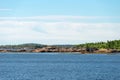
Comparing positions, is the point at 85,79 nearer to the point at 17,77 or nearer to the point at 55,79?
the point at 55,79

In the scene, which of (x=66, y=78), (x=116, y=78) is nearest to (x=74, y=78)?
(x=66, y=78)

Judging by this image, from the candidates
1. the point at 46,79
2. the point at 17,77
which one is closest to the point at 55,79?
the point at 46,79

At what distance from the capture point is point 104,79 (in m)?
103

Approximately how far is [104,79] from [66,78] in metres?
7.79

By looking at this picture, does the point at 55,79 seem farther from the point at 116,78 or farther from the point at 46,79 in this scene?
the point at 116,78

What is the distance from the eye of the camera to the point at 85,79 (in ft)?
340

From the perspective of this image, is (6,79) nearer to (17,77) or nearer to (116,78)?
(17,77)

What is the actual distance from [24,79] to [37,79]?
2.67 m

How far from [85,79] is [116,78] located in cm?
688

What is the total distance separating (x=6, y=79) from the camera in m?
101

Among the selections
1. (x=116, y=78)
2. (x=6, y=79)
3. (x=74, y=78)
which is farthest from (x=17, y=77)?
(x=116, y=78)

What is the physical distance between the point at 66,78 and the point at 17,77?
10325 mm

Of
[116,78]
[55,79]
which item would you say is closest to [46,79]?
[55,79]

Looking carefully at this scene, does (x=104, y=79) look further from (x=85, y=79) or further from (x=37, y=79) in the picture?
(x=37, y=79)
